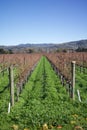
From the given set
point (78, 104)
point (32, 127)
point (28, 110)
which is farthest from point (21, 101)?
point (32, 127)

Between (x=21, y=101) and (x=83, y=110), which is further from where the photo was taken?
(x=21, y=101)

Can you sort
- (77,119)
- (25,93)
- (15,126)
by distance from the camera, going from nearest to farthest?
(15,126), (77,119), (25,93)

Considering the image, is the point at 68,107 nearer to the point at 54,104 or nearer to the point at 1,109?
the point at 54,104

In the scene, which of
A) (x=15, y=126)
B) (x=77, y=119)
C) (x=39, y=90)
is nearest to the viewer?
(x=15, y=126)

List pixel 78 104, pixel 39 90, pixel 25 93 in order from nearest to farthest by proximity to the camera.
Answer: pixel 78 104, pixel 25 93, pixel 39 90

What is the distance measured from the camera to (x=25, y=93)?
13008 millimetres

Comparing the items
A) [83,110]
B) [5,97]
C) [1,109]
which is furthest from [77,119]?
[5,97]

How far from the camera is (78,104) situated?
9836 millimetres

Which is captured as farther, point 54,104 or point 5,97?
point 5,97

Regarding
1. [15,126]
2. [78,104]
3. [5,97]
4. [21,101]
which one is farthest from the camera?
[5,97]

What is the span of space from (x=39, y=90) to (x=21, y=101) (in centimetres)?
305

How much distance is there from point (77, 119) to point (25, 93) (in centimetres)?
553

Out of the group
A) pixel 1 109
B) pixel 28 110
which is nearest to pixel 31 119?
pixel 28 110

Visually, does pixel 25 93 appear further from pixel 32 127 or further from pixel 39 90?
pixel 32 127
